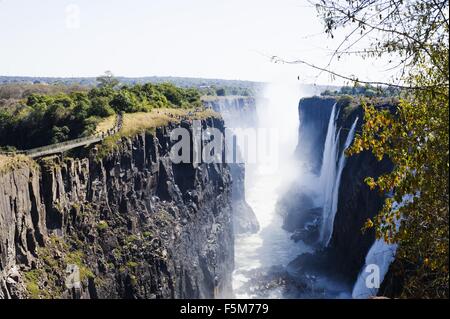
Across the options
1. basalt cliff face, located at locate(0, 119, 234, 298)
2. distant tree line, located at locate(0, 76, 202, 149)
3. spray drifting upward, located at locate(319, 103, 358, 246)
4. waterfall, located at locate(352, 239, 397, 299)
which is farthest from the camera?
spray drifting upward, located at locate(319, 103, 358, 246)

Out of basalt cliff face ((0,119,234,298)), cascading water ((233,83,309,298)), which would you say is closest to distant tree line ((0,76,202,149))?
basalt cliff face ((0,119,234,298))

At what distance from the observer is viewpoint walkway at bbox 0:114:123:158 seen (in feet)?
94.9

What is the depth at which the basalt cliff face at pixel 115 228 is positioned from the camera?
2480cm

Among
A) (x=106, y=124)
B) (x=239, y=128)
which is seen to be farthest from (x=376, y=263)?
(x=239, y=128)

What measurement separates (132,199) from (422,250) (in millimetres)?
29799

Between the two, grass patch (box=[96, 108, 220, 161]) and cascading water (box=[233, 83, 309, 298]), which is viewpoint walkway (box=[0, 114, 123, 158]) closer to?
grass patch (box=[96, 108, 220, 161])

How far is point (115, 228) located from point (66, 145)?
707 centimetres

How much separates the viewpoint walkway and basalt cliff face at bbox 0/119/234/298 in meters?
0.90

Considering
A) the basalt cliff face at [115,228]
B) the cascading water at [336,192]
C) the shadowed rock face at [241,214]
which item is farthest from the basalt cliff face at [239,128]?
the basalt cliff face at [115,228]

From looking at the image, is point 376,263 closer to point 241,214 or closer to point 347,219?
point 347,219

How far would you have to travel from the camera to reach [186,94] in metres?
67.2

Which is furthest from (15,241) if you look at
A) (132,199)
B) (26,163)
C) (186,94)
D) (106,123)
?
(186,94)

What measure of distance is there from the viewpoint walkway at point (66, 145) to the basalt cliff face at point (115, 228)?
900mm

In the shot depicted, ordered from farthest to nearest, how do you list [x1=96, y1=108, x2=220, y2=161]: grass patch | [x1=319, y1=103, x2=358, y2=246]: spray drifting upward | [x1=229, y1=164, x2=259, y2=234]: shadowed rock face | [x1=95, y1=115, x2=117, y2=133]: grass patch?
[x1=229, y1=164, x2=259, y2=234]: shadowed rock face
[x1=319, y1=103, x2=358, y2=246]: spray drifting upward
[x1=95, y1=115, x2=117, y2=133]: grass patch
[x1=96, y1=108, x2=220, y2=161]: grass patch
